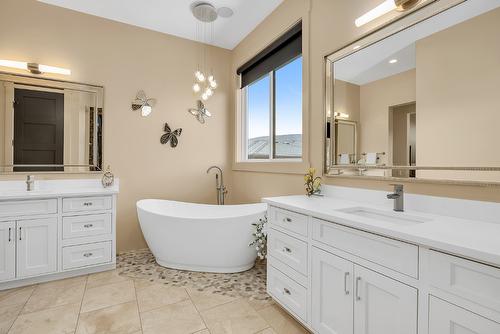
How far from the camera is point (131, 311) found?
1.85 meters

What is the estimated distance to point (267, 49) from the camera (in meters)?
2.96

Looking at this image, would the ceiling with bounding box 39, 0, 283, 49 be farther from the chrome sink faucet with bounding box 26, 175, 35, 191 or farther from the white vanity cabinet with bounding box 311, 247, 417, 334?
the white vanity cabinet with bounding box 311, 247, 417, 334

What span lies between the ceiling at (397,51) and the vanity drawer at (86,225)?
2607 mm

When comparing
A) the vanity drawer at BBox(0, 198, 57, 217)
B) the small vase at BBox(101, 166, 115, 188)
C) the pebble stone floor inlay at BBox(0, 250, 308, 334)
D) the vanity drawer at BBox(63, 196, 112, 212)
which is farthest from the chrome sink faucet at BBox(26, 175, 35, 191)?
the pebble stone floor inlay at BBox(0, 250, 308, 334)

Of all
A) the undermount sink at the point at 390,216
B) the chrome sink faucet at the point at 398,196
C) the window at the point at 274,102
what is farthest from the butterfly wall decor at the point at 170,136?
the chrome sink faucet at the point at 398,196

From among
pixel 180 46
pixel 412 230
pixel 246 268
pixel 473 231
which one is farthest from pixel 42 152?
pixel 473 231

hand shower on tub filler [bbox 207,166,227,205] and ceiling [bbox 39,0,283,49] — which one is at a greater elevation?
ceiling [bbox 39,0,283,49]

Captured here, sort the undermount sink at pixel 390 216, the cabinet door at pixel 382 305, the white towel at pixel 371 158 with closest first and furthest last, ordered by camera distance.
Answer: the cabinet door at pixel 382 305 → the undermount sink at pixel 390 216 → the white towel at pixel 371 158

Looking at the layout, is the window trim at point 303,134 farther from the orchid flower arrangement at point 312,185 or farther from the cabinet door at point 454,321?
the cabinet door at point 454,321

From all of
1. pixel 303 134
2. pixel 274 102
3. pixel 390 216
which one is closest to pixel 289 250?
pixel 390 216

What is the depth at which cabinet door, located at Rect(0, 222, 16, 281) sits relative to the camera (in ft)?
7.02

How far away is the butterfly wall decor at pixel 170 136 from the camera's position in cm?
330

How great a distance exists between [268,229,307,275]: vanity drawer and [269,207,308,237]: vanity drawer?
0.06m

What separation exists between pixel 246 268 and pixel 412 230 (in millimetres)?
1818
